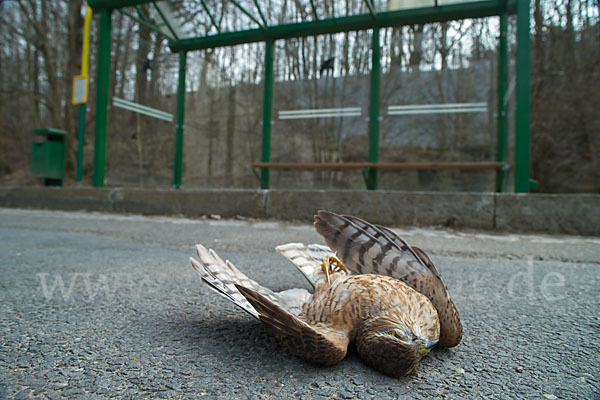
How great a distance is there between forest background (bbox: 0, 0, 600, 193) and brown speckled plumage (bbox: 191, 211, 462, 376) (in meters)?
4.06

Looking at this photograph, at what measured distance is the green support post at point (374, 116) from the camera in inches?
201

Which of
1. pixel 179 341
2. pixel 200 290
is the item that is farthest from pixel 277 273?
pixel 179 341

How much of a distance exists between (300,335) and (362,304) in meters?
0.19

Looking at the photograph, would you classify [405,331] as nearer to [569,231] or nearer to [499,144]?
[569,231]

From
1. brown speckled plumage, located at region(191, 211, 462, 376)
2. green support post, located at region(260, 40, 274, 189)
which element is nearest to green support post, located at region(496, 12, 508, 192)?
green support post, located at region(260, 40, 274, 189)

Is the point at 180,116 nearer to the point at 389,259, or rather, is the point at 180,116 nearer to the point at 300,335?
the point at 389,259

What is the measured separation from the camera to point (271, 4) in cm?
547

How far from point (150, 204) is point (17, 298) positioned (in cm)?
346

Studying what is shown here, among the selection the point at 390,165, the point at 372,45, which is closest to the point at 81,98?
the point at 372,45

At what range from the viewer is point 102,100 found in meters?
5.50

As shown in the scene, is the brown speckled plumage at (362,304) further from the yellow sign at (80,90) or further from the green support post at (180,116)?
the yellow sign at (80,90)

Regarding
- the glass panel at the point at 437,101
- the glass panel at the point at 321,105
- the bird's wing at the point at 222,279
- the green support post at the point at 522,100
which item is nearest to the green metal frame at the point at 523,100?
the green support post at the point at 522,100

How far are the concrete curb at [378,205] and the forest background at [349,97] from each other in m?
1.12

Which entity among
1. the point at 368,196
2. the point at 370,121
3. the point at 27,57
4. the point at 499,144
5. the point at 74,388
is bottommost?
the point at 74,388
